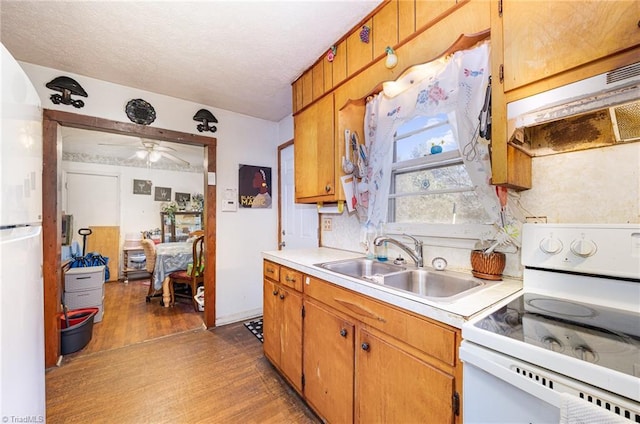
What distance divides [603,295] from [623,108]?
60cm

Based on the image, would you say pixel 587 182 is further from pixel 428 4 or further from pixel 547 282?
pixel 428 4

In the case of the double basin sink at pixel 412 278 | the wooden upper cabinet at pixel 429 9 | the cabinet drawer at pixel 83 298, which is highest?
the wooden upper cabinet at pixel 429 9

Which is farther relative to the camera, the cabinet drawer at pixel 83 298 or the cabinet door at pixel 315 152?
the cabinet drawer at pixel 83 298

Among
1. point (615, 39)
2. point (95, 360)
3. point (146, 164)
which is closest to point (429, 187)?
point (615, 39)

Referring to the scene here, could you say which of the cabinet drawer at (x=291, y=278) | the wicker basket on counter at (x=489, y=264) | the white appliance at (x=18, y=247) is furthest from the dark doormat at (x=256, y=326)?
the wicker basket on counter at (x=489, y=264)

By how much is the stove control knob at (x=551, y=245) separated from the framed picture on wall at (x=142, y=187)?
6129 millimetres

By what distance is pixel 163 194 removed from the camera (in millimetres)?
5359

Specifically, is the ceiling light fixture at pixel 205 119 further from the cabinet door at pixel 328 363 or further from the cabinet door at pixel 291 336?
the cabinet door at pixel 328 363

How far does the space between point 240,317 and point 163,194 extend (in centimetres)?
381

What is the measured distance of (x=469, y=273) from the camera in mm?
1290

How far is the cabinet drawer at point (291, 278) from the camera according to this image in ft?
5.17

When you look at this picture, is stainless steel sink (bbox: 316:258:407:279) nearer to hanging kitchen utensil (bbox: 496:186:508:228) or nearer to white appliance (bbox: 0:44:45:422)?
hanging kitchen utensil (bbox: 496:186:508:228)

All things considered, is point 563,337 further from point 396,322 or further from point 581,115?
point 581,115

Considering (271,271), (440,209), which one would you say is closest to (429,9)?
(440,209)
